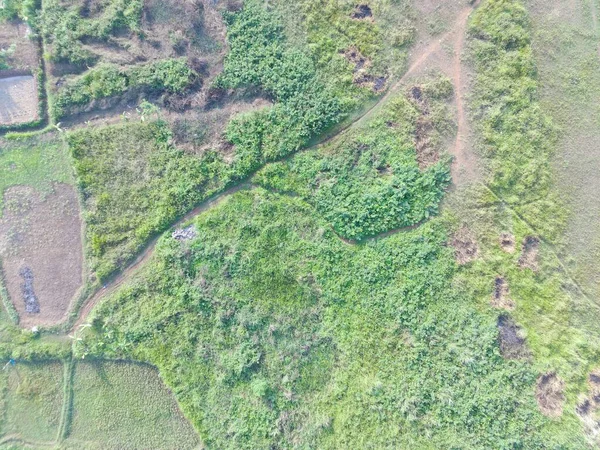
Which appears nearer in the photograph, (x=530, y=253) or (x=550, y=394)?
(x=550, y=394)

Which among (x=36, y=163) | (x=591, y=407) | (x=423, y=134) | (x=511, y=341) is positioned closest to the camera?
(x=591, y=407)

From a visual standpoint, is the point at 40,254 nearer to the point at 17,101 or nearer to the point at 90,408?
the point at 17,101

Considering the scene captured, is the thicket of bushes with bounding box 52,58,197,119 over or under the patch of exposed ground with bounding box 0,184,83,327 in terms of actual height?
over

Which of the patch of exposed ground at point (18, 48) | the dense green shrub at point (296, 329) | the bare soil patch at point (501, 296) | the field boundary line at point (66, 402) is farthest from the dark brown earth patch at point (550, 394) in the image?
the patch of exposed ground at point (18, 48)

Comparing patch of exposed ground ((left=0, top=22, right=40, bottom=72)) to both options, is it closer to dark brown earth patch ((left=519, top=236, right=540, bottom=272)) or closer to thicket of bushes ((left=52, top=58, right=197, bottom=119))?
thicket of bushes ((left=52, top=58, right=197, bottom=119))

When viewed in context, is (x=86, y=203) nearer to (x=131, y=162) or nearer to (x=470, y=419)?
(x=131, y=162)

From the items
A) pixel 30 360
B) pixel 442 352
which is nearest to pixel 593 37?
pixel 442 352

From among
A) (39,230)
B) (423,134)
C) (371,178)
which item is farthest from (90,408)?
(423,134)

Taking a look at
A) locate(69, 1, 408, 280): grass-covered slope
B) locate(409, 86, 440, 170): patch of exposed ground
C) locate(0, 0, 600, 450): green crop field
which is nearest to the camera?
locate(0, 0, 600, 450): green crop field

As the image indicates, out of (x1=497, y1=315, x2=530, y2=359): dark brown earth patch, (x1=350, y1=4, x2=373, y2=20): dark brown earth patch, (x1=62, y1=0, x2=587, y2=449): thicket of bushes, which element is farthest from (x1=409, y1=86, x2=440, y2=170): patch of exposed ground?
(x1=497, y1=315, x2=530, y2=359): dark brown earth patch
